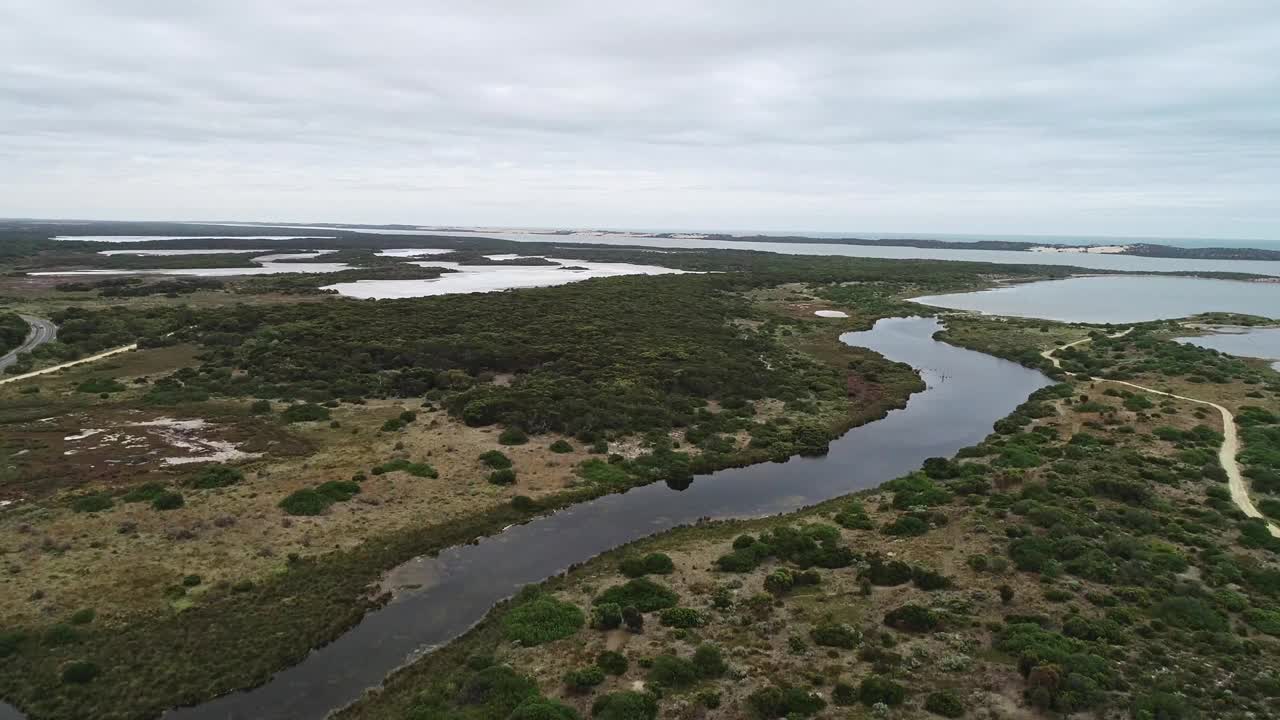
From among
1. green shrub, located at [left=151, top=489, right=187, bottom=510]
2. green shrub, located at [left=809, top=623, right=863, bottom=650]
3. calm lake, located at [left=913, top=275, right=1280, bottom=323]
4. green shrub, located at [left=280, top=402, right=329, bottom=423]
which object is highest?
calm lake, located at [left=913, top=275, right=1280, bottom=323]

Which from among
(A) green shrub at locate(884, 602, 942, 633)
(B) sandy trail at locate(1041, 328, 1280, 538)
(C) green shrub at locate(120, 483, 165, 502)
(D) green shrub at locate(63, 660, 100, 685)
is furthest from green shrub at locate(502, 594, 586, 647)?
(B) sandy trail at locate(1041, 328, 1280, 538)

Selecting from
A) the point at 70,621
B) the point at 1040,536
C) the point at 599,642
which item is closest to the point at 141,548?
the point at 70,621

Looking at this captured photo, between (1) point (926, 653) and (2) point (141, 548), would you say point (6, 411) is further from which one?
(1) point (926, 653)

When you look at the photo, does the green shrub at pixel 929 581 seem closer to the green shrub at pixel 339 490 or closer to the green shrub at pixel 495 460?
the green shrub at pixel 495 460

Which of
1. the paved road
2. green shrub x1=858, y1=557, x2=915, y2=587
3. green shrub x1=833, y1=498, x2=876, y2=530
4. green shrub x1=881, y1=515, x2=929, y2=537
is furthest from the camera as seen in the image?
the paved road

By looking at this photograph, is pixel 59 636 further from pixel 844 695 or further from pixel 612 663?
pixel 844 695

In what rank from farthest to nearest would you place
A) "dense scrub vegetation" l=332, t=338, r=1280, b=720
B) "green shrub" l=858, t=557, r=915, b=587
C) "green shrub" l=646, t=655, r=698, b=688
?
"green shrub" l=858, t=557, r=915, b=587 → "green shrub" l=646, t=655, r=698, b=688 → "dense scrub vegetation" l=332, t=338, r=1280, b=720

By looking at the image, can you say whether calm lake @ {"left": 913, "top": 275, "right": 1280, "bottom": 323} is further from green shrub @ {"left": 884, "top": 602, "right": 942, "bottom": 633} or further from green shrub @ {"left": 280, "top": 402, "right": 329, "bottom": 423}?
green shrub @ {"left": 280, "top": 402, "right": 329, "bottom": 423}
